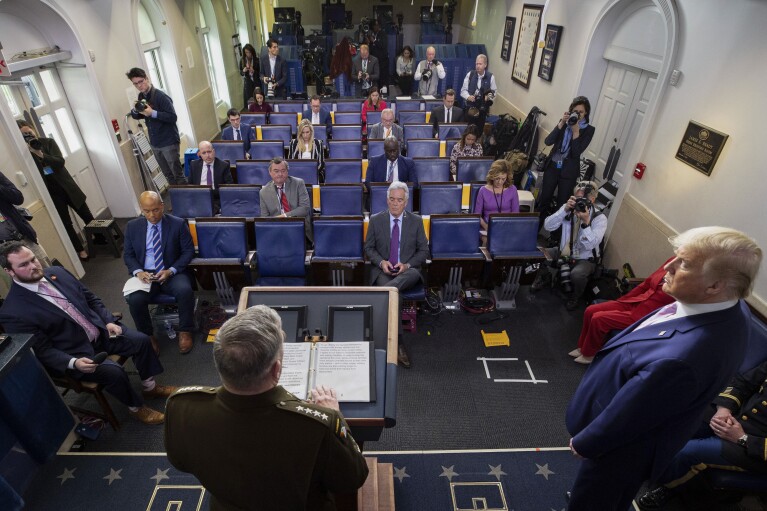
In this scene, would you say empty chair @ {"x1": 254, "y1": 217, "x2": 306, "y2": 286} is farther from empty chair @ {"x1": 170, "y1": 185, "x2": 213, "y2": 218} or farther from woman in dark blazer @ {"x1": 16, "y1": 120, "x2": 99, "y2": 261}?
woman in dark blazer @ {"x1": 16, "y1": 120, "x2": 99, "y2": 261}

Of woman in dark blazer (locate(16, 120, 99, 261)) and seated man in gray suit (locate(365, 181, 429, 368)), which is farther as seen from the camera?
woman in dark blazer (locate(16, 120, 99, 261))

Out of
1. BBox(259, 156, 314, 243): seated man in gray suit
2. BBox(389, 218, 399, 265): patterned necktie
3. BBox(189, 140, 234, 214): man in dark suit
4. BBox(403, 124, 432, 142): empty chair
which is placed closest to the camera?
BBox(389, 218, 399, 265): patterned necktie

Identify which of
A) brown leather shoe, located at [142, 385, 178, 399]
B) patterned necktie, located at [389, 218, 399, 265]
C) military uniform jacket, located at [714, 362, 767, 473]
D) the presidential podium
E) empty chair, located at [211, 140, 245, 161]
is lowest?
brown leather shoe, located at [142, 385, 178, 399]

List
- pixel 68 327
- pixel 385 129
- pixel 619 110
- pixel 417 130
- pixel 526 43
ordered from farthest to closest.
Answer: pixel 526 43
pixel 417 130
pixel 385 129
pixel 619 110
pixel 68 327

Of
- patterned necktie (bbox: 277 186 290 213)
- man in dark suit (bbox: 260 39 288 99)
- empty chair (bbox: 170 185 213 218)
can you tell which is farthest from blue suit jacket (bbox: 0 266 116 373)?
man in dark suit (bbox: 260 39 288 99)

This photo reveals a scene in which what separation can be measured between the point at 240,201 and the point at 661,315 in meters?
4.09

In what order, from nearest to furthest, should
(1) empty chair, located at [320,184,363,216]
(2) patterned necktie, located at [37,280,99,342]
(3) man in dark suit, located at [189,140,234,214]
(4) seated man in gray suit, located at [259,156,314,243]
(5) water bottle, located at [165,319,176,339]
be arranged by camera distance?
1. (2) patterned necktie, located at [37,280,99,342]
2. (5) water bottle, located at [165,319,176,339]
3. (4) seated man in gray suit, located at [259,156,314,243]
4. (1) empty chair, located at [320,184,363,216]
5. (3) man in dark suit, located at [189,140,234,214]

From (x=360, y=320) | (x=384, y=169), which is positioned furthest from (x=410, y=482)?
(x=384, y=169)

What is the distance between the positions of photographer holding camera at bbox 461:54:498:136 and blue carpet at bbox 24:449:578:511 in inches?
249

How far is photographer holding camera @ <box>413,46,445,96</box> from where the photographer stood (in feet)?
29.1

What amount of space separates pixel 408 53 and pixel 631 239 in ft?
25.7

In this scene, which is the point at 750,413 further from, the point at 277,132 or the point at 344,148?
the point at 277,132

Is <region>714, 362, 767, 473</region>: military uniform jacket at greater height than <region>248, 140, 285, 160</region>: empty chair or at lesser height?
lesser

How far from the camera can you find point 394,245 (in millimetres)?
3838
